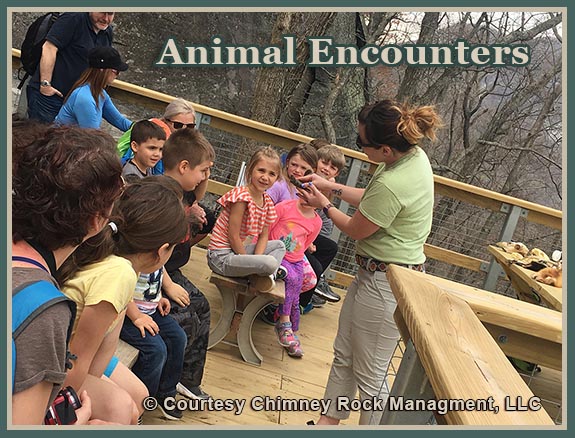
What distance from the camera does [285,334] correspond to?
9.02 ft

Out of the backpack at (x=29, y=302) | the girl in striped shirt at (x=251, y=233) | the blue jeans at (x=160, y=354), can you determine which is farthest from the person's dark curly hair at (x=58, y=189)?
the girl in striped shirt at (x=251, y=233)

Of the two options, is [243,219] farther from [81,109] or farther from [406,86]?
[406,86]

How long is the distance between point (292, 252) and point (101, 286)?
5.10ft

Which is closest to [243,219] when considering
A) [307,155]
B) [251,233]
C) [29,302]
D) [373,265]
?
[251,233]

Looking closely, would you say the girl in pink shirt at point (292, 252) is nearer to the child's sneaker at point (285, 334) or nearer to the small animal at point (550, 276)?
the child's sneaker at point (285, 334)

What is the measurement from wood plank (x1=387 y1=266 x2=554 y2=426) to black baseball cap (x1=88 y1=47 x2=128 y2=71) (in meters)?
2.00

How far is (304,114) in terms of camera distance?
7055 mm

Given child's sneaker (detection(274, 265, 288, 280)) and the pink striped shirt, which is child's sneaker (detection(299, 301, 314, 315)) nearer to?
child's sneaker (detection(274, 265, 288, 280))

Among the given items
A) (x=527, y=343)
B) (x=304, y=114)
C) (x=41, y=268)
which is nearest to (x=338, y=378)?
(x=527, y=343)

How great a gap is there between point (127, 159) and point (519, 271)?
2.15 meters

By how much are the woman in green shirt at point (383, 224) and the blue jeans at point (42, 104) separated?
1713 millimetres

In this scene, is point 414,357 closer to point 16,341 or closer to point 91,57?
point 16,341

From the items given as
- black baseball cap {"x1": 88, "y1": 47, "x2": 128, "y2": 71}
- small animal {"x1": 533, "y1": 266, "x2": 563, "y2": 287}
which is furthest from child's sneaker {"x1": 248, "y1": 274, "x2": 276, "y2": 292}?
small animal {"x1": 533, "y1": 266, "x2": 563, "y2": 287}

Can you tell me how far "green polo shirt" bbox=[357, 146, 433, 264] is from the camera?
1816 mm
